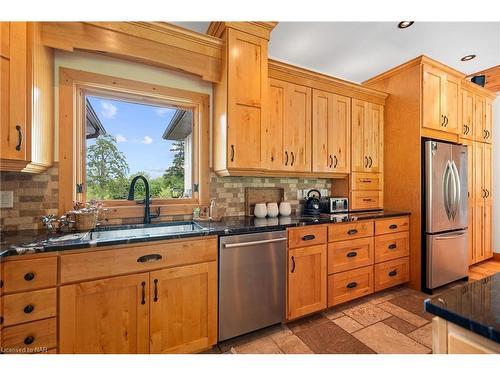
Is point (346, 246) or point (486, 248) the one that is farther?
point (486, 248)

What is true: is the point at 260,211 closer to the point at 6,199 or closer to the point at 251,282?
the point at 251,282

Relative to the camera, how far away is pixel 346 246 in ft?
7.72

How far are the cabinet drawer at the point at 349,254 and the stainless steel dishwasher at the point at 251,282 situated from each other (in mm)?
586

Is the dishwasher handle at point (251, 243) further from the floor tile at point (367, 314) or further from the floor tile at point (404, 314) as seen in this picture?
the floor tile at point (404, 314)

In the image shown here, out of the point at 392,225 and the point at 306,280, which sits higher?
the point at 392,225

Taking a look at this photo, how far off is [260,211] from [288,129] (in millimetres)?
923

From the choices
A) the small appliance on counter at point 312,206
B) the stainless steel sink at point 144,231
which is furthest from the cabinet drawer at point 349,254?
the stainless steel sink at point 144,231

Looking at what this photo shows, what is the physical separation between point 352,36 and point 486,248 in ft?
12.7

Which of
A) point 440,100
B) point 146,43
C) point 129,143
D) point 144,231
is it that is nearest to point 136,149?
point 129,143

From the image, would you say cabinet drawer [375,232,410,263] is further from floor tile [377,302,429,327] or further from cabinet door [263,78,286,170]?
cabinet door [263,78,286,170]

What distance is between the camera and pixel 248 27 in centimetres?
213

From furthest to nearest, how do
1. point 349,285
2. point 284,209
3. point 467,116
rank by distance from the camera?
point 467,116 → point 284,209 → point 349,285
